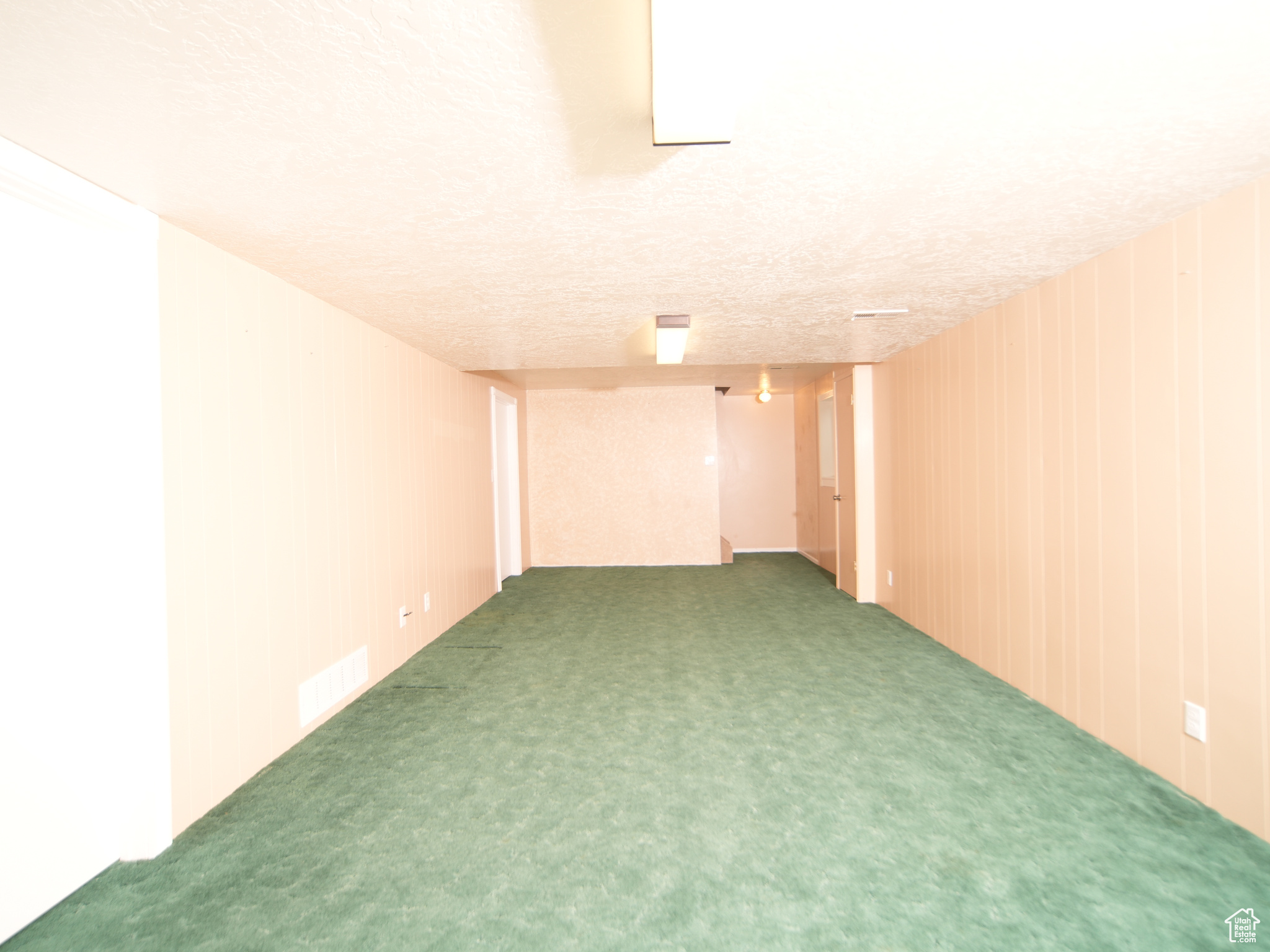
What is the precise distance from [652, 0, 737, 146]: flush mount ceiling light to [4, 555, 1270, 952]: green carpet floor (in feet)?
6.41

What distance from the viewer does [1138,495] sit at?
2.13 meters

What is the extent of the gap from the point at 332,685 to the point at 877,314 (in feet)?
11.5

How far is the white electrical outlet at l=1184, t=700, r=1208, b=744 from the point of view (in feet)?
6.18

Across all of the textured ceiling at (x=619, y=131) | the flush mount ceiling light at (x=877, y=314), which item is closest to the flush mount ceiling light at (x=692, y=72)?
the textured ceiling at (x=619, y=131)

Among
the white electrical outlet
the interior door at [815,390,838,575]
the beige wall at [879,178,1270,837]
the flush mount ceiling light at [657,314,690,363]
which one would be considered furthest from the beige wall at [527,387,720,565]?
the white electrical outlet

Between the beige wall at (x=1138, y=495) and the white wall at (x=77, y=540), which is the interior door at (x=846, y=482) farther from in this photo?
the white wall at (x=77, y=540)

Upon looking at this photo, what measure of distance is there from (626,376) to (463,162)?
4541mm

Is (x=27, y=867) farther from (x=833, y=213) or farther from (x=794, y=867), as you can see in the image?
(x=833, y=213)

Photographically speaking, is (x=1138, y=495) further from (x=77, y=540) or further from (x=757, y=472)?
(x=757, y=472)

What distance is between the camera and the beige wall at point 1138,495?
1743mm

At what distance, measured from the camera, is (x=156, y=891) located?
63.7 inches

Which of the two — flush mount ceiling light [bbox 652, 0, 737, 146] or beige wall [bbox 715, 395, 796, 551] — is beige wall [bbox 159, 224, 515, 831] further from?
beige wall [bbox 715, 395, 796, 551]

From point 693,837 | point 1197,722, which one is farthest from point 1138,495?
point 693,837

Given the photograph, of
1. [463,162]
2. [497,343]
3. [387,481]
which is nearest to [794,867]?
[463,162]
